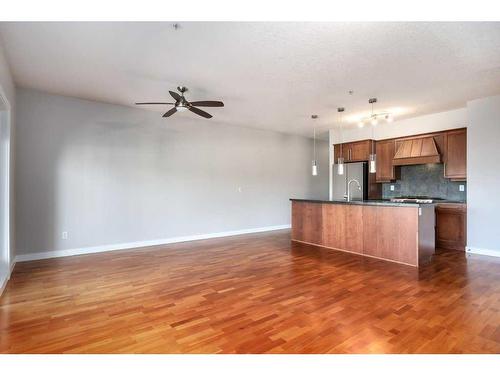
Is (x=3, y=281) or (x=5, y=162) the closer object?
(x=3, y=281)

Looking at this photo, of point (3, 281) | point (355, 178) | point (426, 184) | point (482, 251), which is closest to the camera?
point (3, 281)

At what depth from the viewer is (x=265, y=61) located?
3219 mm

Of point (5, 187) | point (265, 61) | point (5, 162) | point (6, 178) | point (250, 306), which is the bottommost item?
point (250, 306)

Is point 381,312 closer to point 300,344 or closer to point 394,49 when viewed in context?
point 300,344

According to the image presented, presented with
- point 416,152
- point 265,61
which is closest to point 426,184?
point 416,152

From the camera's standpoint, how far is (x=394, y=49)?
2910 millimetres

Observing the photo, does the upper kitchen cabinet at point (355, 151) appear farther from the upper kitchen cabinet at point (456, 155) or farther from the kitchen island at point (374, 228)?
the kitchen island at point (374, 228)

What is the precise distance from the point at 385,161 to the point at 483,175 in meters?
1.84

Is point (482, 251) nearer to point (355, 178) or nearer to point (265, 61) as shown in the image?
point (355, 178)

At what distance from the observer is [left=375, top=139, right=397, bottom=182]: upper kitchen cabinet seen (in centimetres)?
600

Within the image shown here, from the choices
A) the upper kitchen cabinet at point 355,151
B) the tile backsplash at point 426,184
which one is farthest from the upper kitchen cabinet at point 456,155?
the upper kitchen cabinet at point 355,151

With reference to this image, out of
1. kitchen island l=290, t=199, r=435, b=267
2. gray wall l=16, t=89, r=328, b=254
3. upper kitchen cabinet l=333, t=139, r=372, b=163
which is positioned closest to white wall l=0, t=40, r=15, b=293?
gray wall l=16, t=89, r=328, b=254

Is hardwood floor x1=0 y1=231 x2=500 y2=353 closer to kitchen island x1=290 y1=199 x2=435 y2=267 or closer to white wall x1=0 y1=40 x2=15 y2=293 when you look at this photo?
kitchen island x1=290 y1=199 x2=435 y2=267
